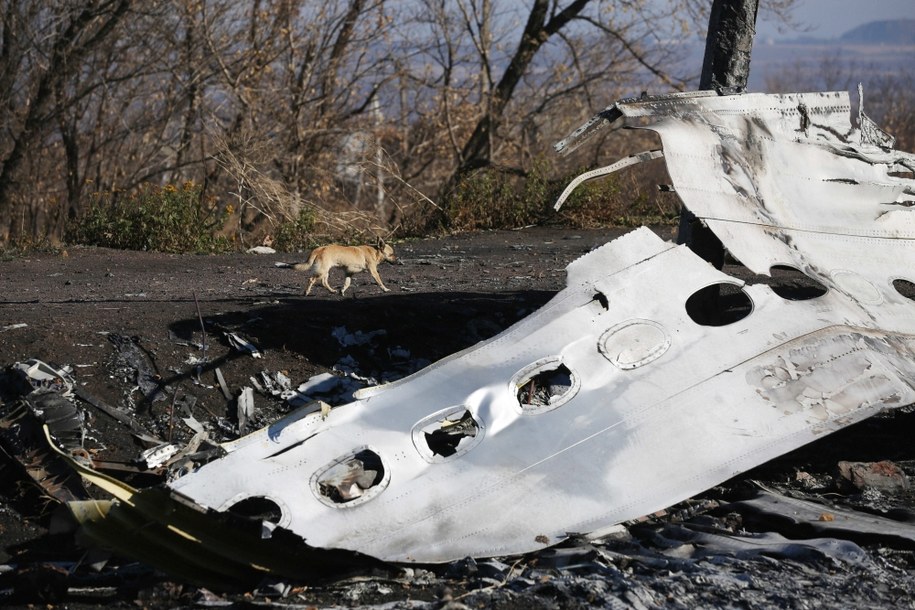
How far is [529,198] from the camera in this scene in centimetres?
1816

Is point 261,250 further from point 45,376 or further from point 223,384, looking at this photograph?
point 45,376

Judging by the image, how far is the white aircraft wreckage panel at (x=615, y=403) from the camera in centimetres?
494

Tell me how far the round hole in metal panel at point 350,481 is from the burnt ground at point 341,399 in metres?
0.38

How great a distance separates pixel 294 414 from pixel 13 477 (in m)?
2.12

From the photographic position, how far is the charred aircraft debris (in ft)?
15.7

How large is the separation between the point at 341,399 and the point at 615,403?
267 centimetres

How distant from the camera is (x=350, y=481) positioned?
5.15 metres

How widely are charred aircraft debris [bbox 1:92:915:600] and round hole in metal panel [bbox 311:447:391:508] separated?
0.04 feet

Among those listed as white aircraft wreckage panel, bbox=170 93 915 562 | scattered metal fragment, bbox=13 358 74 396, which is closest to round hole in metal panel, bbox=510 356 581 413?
white aircraft wreckage panel, bbox=170 93 915 562

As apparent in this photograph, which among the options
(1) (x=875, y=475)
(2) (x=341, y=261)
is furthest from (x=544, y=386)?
(2) (x=341, y=261)

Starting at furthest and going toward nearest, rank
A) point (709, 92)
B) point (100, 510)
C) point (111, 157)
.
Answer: point (111, 157)
point (709, 92)
point (100, 510)

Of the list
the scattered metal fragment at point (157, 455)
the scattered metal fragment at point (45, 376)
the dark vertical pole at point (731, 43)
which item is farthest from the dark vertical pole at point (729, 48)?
the scattered metal fragment at point (45, 376)

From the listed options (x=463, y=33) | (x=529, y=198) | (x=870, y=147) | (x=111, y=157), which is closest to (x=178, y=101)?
(x=111, y=157)

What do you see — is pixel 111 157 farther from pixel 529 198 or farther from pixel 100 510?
pixel 100 510
